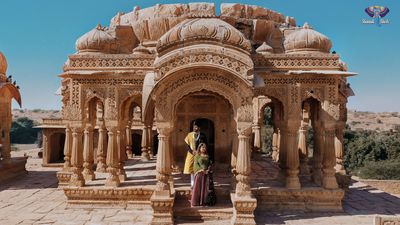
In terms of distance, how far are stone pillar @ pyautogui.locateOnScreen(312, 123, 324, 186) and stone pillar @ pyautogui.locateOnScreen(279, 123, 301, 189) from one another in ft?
3.02

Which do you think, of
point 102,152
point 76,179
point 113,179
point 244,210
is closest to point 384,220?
point 244,210

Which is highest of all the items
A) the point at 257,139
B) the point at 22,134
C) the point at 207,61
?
the point at 207,61

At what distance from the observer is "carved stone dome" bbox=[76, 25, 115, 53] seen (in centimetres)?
1043

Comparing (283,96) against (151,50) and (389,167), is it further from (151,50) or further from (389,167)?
(389,167)

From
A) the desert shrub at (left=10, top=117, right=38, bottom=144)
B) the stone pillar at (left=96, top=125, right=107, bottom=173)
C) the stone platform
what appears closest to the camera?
the stone platform

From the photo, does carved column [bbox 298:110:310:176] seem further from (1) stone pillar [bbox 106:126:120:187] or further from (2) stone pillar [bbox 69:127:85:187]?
(2) stone pillar [bbox 69:127:85:187]

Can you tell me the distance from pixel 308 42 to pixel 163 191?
213 inches

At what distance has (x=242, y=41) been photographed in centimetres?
848

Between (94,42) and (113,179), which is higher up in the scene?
(94,42)

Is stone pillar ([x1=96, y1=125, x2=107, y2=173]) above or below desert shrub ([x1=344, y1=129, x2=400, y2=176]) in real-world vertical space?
above

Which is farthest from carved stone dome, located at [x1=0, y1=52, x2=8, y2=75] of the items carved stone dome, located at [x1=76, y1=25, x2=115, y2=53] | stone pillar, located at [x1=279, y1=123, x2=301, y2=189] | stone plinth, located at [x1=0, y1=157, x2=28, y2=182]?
stone pillar, located at [x1=279, y1=123, x2=301, y2=189]

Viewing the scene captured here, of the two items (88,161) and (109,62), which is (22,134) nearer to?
(88,161)

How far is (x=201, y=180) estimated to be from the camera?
883cm

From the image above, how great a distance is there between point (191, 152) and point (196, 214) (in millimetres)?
1553
